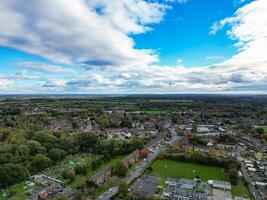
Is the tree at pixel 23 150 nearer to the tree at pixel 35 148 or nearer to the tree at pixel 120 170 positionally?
the tree at pixel 35 148

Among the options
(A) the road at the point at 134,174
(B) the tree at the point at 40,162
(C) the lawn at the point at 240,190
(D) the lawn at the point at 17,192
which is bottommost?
(C) the lawn at the point at 240,190

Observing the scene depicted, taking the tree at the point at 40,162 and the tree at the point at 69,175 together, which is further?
the tree at the point at 40,162

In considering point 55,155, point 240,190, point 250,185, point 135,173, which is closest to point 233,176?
point 240,190

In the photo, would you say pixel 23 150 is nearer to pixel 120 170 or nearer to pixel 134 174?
pixel 120 170

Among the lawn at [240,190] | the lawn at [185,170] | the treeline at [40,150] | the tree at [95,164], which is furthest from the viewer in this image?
the tree at [95,164]

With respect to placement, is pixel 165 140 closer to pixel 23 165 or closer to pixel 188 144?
pixel 188 144

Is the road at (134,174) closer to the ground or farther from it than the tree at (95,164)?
closer to the ground

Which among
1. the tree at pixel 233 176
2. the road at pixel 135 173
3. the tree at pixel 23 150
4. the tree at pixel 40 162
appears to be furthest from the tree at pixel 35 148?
the tree at pixel 233 176
